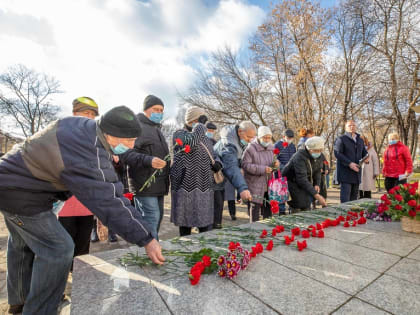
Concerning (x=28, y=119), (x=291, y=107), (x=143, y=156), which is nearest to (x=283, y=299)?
(x=143, y=156)

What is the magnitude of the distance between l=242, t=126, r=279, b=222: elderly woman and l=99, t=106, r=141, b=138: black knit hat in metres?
2.14

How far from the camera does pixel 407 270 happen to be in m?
1.63

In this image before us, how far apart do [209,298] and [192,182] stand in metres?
1.46

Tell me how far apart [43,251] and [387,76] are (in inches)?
563

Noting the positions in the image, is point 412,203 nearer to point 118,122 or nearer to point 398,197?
point 398,197

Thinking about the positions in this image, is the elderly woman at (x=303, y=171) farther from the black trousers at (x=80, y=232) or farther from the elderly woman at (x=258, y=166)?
the black trousers at (x=80, y=232)

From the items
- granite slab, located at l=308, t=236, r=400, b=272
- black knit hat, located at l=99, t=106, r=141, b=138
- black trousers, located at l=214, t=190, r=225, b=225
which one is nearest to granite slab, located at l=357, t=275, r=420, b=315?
granite slab, located at l=308, t=236, r=400, b=272

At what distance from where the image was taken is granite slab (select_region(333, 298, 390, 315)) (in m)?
1.18

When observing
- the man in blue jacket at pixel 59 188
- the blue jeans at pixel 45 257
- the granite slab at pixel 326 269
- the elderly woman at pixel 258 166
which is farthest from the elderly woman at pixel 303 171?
the blue jeans at pixel 45 257

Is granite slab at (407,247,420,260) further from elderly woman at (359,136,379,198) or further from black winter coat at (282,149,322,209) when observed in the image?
elderly woman at (359,136,379,198)

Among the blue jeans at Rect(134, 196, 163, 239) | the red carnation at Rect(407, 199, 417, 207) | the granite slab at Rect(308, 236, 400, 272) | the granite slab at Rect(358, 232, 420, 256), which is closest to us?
the granite slab at Rect(308, 236, 400, 272)

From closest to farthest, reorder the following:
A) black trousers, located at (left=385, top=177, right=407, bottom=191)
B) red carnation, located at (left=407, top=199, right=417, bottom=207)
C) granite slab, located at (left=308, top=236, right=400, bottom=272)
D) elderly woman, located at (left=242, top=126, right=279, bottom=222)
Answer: granite slab, located at (left=308, top=236, right=400, bottom=272) < red carnation, located at (left=407, top=199, right=417, bottom=207) < elderly woman, located at (left=242, top=126, right=279, bottom=222) < black trousers, located at (left=385, top=177, right=407, bottom=191)

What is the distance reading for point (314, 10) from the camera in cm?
1034

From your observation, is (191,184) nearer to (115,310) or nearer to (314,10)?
(115,310)
